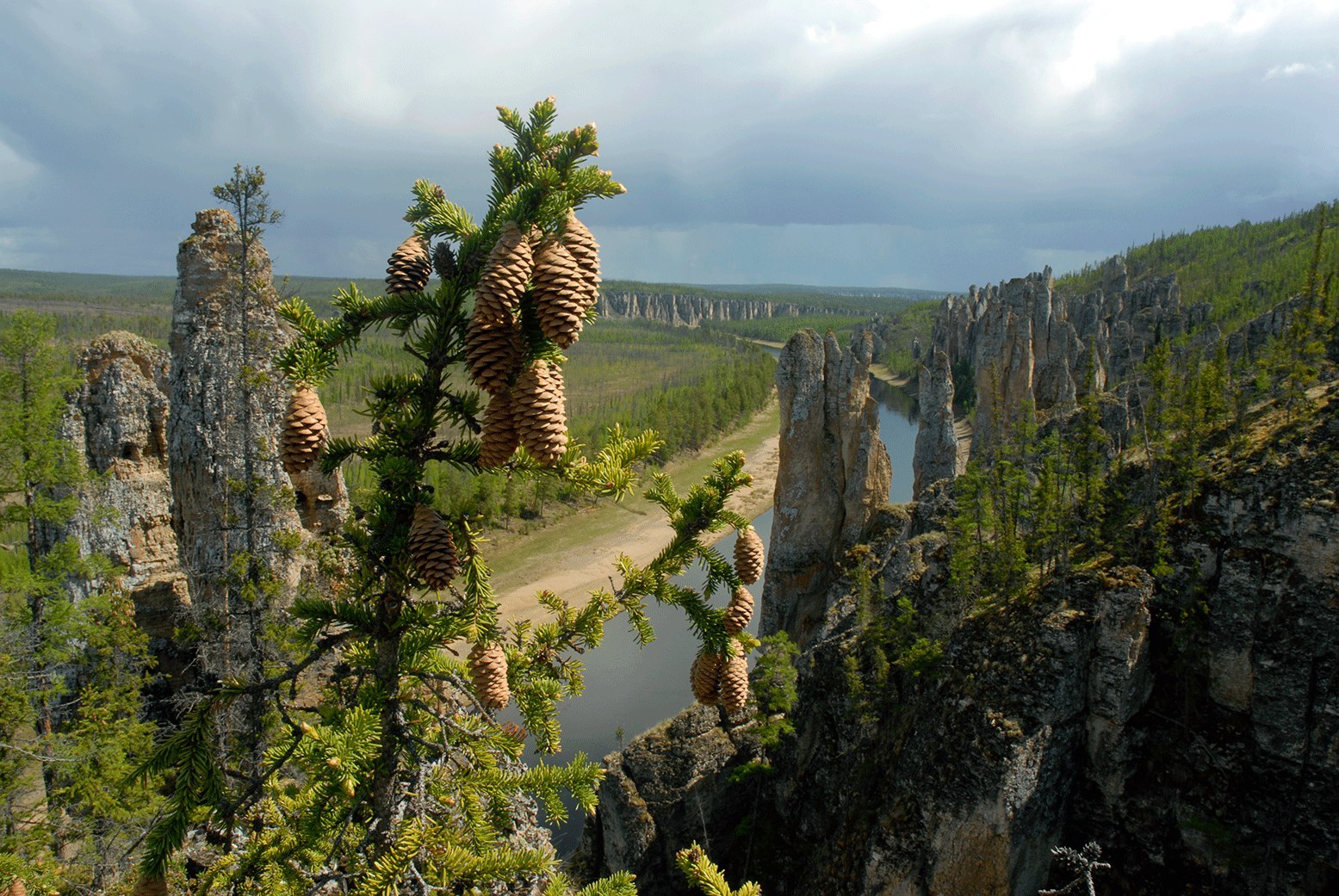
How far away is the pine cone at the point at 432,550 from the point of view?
215cm

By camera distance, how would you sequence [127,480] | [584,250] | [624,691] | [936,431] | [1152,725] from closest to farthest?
[584,250]
[1152,725]
[127,480]
[624,691]
[936,431]

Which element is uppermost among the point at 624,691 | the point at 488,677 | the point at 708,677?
the point at 488,677

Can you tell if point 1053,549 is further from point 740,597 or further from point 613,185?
point 613,185

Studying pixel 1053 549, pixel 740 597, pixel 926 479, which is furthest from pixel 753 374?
pixel 740 597

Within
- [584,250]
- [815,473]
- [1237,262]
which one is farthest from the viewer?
[1237,262]

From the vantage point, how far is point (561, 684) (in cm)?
285

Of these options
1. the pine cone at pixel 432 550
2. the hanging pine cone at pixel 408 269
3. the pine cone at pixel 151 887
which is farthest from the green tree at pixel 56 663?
the hanging pine cone at pixel 408 269

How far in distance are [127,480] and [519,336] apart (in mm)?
14317

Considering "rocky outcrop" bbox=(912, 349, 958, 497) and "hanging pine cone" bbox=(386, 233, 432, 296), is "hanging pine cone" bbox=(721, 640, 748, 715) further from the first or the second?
"rocky outcrop" bbox=(912, 349, 958, 497)

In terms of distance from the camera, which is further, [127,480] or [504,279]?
[127,480]

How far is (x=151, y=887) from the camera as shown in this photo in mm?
2115

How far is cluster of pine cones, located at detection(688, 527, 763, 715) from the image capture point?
3.01 meters

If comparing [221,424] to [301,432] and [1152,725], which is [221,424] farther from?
[1152,725]

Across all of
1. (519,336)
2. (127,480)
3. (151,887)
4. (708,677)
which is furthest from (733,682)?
(127,480)
